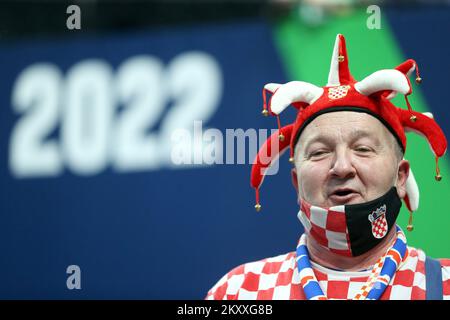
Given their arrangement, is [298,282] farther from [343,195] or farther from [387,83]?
[387,83]

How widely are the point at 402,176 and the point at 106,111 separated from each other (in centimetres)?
220

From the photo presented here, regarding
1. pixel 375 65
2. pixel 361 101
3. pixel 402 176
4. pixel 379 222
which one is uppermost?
pixel 375 65

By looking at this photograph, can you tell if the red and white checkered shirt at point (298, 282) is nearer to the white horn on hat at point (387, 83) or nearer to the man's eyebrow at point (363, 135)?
the man's eyebrow at point (363, 135)

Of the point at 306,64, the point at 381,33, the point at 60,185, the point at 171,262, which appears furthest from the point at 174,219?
the point at 381,33

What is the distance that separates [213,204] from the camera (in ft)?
14.0

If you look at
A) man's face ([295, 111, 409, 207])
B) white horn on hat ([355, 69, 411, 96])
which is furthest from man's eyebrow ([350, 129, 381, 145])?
white horn on hat ([355, 69, 411, 96])

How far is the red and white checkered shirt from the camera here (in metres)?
2.52

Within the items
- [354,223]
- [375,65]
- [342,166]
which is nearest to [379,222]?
[354,223]

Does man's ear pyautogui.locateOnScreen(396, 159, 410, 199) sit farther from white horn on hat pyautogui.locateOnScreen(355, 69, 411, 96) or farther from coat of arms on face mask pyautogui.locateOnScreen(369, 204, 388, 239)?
white horn on hat pyautogui.locateOnScreen(355, 69, 411, 96)

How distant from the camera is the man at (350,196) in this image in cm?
253

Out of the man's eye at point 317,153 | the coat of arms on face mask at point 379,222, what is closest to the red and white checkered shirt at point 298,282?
the coat of arms on face mask at point 379,222

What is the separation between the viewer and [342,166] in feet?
8.27
